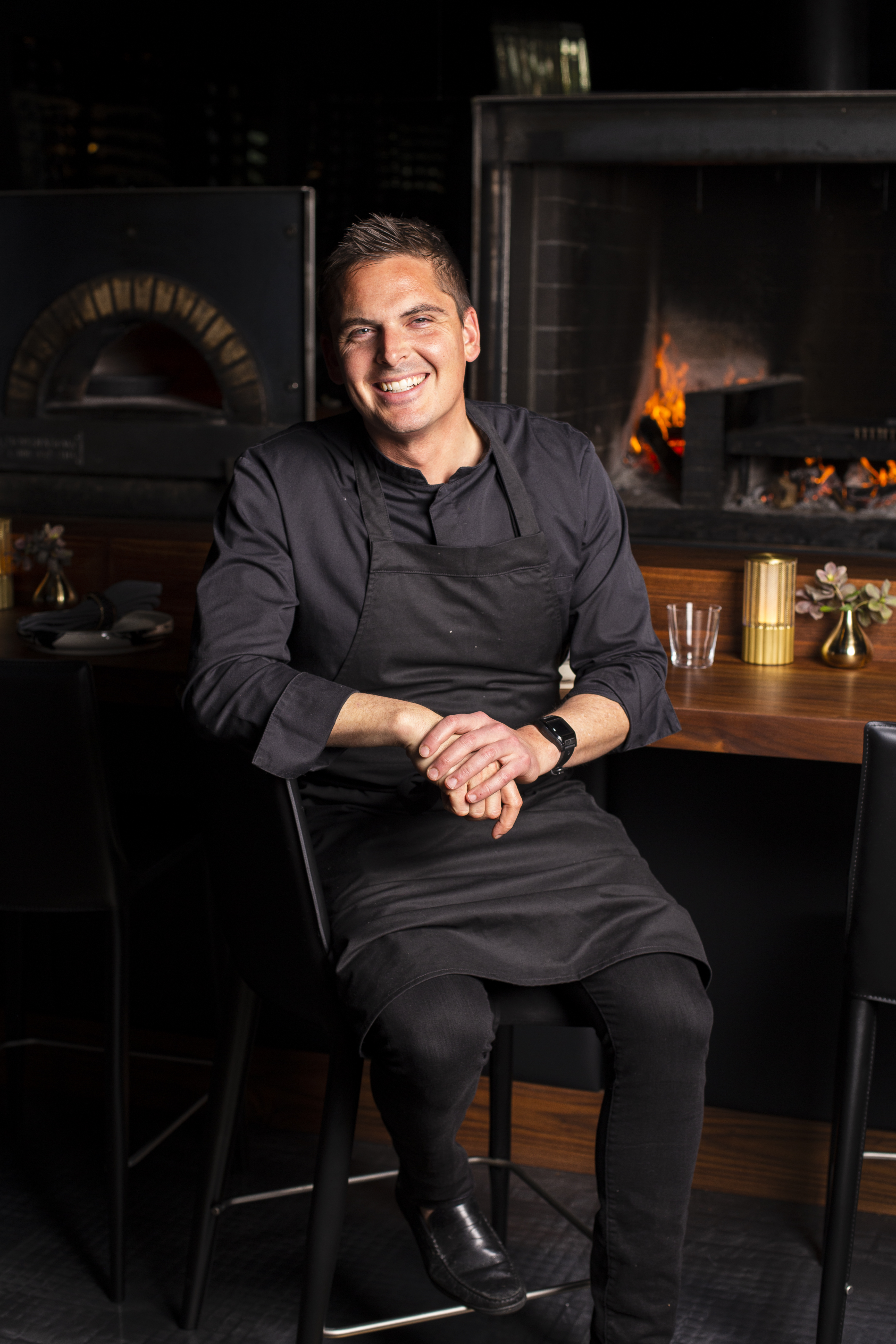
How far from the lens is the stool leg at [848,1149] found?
1831 millimetres

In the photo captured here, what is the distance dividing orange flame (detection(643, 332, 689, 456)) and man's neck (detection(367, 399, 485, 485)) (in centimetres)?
218

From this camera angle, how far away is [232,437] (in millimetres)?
3549

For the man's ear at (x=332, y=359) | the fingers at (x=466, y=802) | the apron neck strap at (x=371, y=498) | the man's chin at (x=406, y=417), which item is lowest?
the fingers at (x=466, y=802)

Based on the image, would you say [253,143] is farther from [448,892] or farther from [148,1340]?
[148,1340]

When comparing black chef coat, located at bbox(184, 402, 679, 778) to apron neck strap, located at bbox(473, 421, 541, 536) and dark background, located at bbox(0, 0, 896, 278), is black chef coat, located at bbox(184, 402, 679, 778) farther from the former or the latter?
dark background, located at bbox(0, 0, 896, 278)

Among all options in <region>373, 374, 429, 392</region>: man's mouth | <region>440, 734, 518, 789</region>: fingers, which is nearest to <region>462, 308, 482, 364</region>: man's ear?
<region>373, 374, 429, 392</region>: man's mouth

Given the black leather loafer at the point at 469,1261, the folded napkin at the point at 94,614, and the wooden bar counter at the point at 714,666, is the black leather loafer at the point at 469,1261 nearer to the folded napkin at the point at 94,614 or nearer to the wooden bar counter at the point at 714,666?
the wooden bar counter at the point at 714,666

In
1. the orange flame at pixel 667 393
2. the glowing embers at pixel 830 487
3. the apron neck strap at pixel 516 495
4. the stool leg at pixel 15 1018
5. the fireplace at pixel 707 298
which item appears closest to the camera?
the apron neck strap at pixel 516 495

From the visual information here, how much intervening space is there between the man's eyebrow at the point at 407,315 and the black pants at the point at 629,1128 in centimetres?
86

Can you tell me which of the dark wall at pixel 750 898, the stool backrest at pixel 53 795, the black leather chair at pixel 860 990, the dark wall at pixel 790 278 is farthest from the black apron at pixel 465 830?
the dark wall at pixel 790 278

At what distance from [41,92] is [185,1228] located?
276 centimetres

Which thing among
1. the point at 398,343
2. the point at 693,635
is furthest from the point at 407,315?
the point at 693,635

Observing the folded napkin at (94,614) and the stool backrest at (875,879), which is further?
the folded napkin at (94,614)

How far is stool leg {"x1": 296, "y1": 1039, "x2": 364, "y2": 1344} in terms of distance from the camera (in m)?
1.72
